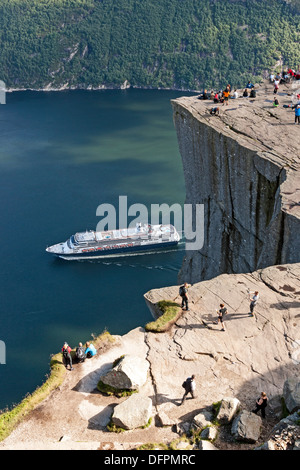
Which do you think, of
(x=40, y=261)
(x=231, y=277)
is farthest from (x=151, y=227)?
(x=231, y=277)

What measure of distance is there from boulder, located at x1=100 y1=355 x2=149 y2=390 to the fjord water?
4379cm

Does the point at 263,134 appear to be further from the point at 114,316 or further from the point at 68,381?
the point at 114,316

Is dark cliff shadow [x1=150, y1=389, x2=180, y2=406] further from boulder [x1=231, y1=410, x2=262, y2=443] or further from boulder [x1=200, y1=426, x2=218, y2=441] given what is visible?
boulder [x1=231, y1=410, x2=262, y2=443]

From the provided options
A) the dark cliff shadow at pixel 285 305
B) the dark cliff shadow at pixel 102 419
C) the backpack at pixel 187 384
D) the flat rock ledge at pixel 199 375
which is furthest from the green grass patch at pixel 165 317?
the dark cliff shadow at pixel 102 419

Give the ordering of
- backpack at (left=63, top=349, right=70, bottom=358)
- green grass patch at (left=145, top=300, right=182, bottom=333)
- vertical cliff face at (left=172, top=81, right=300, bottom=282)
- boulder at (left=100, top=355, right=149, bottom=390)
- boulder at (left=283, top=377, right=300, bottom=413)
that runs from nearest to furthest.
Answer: boulder at (left=283, top=377, right=300, bottom=413)
boulder at (left=100, top=355, right=149, bottom=390)
backpack at (left=63, top=349, right=70, bottom=358)
green grass patch at (left=145, top=300, right=182, bottom=333)
vertical cliff face at (left=172, top=81, right=300, bottom=282)

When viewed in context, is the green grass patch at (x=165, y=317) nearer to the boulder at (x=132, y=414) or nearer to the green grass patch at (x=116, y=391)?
the green grass patch at (x=116, y=391)

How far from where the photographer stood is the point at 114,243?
95.4 m

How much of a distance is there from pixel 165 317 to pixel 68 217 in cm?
8326

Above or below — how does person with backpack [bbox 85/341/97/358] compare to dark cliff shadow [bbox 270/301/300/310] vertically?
below

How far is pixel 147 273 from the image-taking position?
89.8 metres

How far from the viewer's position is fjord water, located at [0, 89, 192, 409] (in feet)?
244

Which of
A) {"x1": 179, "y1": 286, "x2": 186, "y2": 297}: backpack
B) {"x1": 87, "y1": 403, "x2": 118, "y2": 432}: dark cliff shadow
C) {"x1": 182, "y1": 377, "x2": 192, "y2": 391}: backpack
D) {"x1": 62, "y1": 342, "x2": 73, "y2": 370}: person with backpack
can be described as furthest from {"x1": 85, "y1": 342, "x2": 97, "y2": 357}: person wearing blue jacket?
{"x1": 179, "y1": 286, "x2": 186, "y2": 297}: backpack

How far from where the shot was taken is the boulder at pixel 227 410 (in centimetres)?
2000

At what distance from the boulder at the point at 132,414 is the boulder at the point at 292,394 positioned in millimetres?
5366
